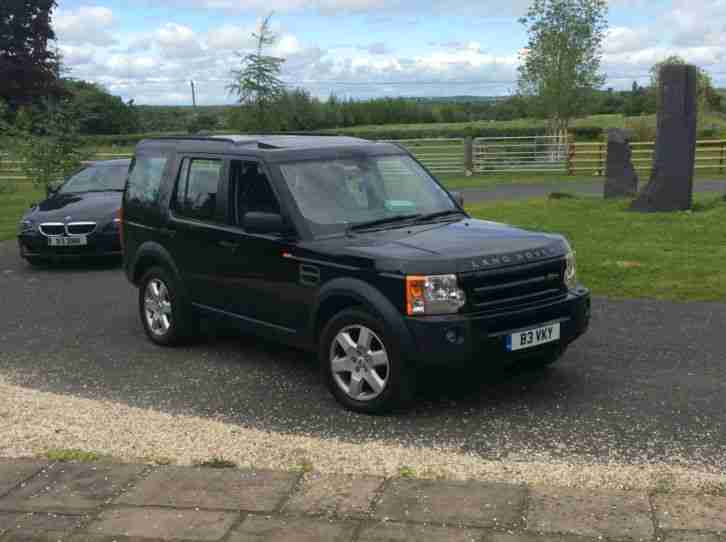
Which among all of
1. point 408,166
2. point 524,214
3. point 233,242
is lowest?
point 524,214

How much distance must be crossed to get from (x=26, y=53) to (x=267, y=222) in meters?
54.8

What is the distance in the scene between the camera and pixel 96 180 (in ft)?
47.4

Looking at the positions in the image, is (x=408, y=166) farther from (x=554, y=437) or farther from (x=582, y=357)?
(x=554, y=437)

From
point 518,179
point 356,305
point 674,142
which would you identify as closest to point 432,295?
point 356,305

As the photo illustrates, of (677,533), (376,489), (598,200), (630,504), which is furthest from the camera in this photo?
(598,200)

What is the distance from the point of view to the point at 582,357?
726 cm

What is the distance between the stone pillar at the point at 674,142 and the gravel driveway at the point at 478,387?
7256 mm

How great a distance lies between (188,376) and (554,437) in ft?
10.1

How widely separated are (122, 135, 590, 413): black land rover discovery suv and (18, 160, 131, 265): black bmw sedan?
187 inches

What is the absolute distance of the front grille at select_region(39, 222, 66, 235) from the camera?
1280 centimetres

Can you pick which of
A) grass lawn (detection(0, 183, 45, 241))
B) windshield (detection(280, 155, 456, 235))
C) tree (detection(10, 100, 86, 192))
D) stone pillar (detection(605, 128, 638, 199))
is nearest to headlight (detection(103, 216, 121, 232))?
grass lawn (detection(0, 183, 45, 241))

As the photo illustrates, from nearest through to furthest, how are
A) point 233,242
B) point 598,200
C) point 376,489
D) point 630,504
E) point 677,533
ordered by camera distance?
1. point 677,533
2. point 630,504
3. point 376,489
4. point 233,242
5. point 598,200

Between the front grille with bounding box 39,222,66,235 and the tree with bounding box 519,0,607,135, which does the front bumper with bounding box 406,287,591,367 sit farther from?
the tree with bounding box 519,0,607,135

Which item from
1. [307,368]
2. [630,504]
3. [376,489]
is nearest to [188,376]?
[307,368]
